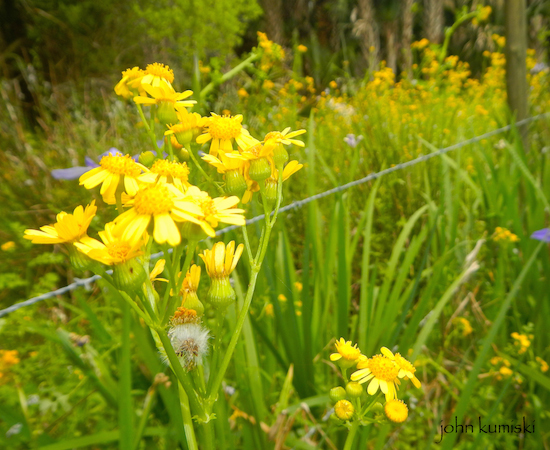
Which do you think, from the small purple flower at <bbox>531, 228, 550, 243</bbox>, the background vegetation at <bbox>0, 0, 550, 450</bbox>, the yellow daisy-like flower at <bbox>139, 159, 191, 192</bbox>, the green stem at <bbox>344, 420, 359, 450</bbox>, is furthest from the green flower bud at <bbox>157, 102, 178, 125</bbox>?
the small purple flower at <bbox>531, 228, 550, 243</bbox>

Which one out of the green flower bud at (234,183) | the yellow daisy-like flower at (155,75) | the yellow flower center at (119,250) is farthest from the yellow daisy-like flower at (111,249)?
the yellow daisy-like flower at (155,75)

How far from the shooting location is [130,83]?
59 cm

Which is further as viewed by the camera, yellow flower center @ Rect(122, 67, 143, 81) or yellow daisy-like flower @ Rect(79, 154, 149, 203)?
yellow flower center @ Rect(122, 67, 143, 81)

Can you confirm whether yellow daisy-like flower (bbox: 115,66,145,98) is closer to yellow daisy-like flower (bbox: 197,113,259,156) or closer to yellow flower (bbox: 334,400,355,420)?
yellow daisy-like flower (bbox: 197,113,259,156)

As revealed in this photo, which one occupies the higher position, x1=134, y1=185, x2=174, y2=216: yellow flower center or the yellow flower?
x1=134, y1=185, x2=174, y2=216: yellow flower center

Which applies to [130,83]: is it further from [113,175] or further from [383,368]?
[383,368]

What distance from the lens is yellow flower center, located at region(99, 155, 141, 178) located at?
0.44 m

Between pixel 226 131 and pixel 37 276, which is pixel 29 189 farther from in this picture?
pixel 226 131

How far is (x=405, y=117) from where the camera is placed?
2430mm

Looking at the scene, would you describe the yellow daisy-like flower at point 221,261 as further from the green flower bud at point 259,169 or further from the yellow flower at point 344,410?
the yellow flower at point 344,410

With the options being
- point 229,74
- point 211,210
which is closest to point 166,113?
point 211,210

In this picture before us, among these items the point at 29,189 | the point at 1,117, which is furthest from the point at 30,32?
the point at 29,189

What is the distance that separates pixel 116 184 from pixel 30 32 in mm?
7668

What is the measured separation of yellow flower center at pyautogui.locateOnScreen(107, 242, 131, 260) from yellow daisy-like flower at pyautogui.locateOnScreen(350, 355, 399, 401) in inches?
11.9
